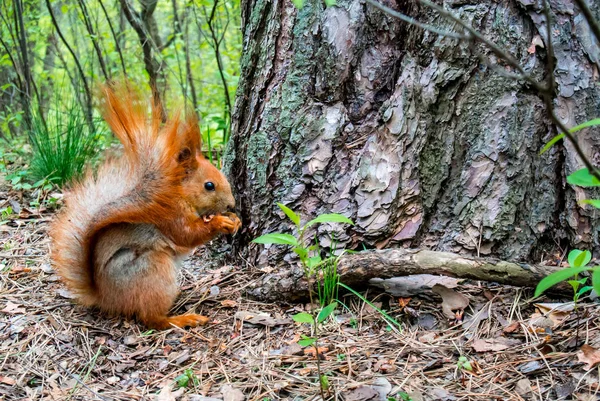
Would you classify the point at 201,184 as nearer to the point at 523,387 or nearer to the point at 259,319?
the point at 259,319

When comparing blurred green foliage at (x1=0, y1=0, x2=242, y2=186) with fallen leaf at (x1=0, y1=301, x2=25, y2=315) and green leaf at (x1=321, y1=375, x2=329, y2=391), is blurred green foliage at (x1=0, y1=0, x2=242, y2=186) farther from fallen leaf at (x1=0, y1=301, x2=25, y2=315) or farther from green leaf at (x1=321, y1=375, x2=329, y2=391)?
green leaf at (x1=321, y1=375, x2=329, y2=391)

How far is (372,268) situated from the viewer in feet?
7.96

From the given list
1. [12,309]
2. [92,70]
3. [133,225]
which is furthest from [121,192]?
[92,70]

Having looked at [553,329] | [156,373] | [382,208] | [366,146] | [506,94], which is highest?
[506,94]

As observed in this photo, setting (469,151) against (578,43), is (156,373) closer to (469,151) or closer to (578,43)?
(469,151)

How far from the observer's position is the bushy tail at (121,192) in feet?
8.80

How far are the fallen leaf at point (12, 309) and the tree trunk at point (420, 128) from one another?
1276 mm

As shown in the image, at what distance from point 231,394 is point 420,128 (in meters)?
1.40

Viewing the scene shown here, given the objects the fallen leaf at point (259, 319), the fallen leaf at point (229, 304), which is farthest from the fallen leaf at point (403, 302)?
the fallen leaf at point (229, 304)

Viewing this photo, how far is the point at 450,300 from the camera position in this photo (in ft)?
8.05

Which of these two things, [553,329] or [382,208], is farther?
[382,208]

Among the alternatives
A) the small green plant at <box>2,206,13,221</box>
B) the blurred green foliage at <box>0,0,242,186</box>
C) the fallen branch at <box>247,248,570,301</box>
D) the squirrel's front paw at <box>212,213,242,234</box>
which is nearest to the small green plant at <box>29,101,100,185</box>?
the blurred green foliage at <box>0,0,242,186</box>

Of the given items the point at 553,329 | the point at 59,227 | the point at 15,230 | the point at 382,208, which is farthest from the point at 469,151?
the point at 15,230

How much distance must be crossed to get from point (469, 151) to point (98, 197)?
1753 millimetres
